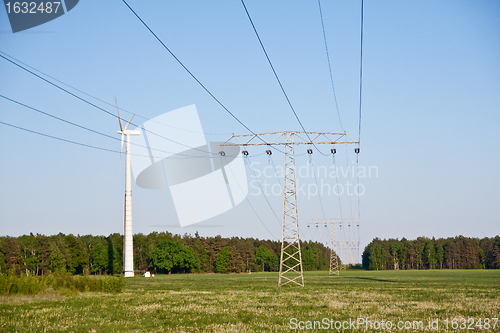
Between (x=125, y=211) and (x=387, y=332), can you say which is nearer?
(x=387, y=332)

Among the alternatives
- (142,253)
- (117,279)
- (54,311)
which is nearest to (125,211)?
(117,279)

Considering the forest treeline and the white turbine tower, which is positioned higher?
the white turbine tower

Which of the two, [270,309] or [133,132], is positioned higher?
[133,132]

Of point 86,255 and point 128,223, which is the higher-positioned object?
point 128,223

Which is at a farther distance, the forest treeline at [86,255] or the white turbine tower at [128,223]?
the forest treeline at [86,255]

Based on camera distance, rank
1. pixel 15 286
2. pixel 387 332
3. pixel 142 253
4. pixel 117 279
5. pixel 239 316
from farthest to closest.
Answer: pixel 142 253, pixel 117 279, pixel 15 286, pixel 239 316, pixel 387 332

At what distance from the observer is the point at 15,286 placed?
115ft

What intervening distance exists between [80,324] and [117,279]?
24362mm

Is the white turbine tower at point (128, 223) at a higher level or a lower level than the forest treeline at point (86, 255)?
higher

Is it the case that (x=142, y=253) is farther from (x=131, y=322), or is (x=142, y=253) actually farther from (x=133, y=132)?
(x=131, y=322)

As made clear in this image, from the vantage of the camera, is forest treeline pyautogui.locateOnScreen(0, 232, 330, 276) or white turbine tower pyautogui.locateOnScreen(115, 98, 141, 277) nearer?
white turbine tower pyautogui.locateOnScreen(115, 98, 141, 277)

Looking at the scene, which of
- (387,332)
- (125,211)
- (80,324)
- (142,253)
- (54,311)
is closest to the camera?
(387,332)

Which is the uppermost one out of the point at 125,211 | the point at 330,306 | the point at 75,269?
the point at 125,211

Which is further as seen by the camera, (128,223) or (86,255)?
(86,255)
